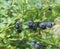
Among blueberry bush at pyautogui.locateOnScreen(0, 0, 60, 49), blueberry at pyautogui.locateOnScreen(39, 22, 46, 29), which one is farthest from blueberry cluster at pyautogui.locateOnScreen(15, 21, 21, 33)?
blueberry at pyautogui.locateOnScreen(39, 22, 46, 29)

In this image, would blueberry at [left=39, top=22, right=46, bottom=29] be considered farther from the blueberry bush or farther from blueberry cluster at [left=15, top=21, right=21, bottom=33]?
blueberry cluster at [left=15, top=21, right=21, bottom=33]

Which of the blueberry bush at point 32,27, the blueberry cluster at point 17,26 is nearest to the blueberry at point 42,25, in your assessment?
the blueberry bush at point 32,27

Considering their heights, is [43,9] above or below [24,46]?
above

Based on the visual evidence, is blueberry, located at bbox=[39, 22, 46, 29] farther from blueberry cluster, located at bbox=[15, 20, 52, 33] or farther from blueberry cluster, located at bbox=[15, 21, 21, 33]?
blueberry cluster, located at bbox=[15, 21, 21, 33]

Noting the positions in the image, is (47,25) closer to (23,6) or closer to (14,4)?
(23,6)

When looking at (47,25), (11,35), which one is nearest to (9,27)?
(11,35)

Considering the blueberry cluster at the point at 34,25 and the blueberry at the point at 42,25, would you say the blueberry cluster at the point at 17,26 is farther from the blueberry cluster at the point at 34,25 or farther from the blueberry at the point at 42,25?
the blueberry at the point at 42,25

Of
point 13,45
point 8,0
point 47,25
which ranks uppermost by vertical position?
point 8,0

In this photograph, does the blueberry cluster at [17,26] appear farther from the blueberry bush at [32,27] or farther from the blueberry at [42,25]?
the blueberry at [42,25]
